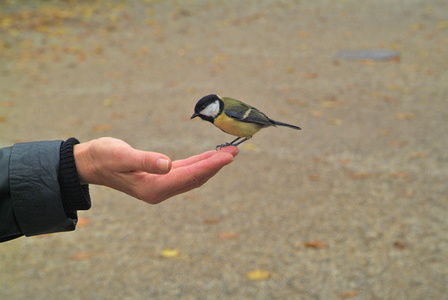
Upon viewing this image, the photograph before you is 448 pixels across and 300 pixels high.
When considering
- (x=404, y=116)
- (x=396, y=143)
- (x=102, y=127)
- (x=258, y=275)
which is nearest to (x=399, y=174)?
(x=396, y=143)

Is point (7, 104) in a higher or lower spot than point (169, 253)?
higher

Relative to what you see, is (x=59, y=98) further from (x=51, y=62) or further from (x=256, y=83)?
(x=256, y=83)

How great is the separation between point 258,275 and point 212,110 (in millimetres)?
2580

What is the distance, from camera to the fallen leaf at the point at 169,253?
15.6 feet

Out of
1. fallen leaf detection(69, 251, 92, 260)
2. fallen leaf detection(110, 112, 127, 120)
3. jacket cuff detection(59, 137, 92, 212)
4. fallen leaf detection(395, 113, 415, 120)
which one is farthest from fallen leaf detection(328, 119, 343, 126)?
jacket cuff detection(59, 137, 92, 212)

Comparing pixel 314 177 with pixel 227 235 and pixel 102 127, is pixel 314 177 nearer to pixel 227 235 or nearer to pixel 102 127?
pixel 227 235

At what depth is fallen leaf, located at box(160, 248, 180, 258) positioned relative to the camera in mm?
4754

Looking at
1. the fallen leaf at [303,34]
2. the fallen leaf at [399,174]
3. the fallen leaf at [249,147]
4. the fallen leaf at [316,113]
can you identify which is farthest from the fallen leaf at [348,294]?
the fallen leaf at [303,34]

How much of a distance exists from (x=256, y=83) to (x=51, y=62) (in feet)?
16.4

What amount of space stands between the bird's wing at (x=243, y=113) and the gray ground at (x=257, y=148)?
2.30m

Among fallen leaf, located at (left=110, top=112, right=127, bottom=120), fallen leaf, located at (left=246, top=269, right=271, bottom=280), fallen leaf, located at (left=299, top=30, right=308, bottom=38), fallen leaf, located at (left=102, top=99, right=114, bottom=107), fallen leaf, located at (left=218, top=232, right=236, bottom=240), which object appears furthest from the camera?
fallen leaf, located at (left=299, top=30, right=308, bottom=38)

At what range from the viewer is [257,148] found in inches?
272

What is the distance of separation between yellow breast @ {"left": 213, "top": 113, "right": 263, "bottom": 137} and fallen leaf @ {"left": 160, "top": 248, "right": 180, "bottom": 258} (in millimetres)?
2717

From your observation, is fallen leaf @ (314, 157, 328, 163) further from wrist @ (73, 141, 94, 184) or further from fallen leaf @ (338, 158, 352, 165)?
wrist @ (73, 141, 94, 184)
